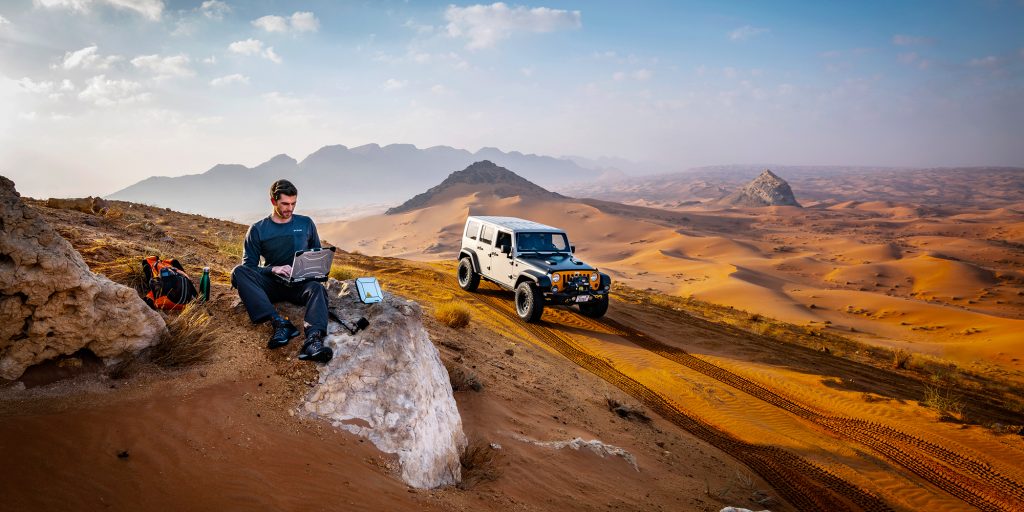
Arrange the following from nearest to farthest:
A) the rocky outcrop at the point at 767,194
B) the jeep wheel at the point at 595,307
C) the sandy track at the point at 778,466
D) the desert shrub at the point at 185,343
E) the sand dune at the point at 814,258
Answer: the desert shrub at the point at 185,343 → the sandy track at the point at 778,466 → the jeep wheel at the point at 595,307 → the sand dune at the point at 814,258 → the rocky outcrop at the point at 767,194

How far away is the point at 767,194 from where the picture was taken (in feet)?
286

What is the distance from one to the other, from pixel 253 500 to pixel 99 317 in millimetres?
2061

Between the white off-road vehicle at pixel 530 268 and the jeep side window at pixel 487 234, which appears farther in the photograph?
the jeep side window at pixel 487 234

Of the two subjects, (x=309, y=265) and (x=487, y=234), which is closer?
(x=309, y=265)

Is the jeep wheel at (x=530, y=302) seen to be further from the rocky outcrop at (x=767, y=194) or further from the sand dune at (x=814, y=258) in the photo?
the rocky outcrop at (x=767, y=194)

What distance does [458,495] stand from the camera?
11.9ft

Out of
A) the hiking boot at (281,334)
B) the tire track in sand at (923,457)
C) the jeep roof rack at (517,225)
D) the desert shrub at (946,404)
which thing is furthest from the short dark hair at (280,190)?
the desert shrub at (946,404)

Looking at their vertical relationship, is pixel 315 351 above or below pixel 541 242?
below

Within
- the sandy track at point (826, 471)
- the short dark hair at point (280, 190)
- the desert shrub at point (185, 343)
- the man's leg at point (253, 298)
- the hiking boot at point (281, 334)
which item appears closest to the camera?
the desert shrub at point (185, 343)

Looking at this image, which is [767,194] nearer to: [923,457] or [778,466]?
[923,457]

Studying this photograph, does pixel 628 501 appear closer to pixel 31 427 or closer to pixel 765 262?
pixel 31 427

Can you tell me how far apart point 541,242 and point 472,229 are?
2.41m

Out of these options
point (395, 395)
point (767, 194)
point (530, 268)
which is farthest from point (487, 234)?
point (767, 194)

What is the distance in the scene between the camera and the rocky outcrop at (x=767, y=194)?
8519cm
